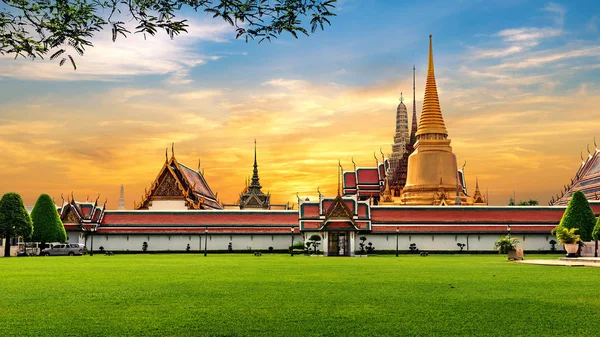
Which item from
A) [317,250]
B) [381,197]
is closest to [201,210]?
[317,250]

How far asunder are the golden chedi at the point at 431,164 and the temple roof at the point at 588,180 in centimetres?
1081

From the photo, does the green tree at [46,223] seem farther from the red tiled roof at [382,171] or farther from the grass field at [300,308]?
the red tiled roof at [382,171]

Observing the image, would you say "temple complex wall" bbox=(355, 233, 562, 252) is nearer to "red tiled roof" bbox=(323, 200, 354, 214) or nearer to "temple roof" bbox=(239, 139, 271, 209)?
"red tiled roof" bbox=(323, 200, 354, 214)

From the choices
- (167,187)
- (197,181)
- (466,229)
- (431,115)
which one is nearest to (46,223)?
(167,187)

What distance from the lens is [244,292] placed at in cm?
1302

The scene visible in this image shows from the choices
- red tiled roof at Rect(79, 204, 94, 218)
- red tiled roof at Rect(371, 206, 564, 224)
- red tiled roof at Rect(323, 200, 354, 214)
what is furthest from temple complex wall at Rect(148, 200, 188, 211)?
red tiled roof at Rect(371, 206, 564, 224)

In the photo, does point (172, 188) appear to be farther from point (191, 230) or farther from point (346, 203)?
point (346, 203)

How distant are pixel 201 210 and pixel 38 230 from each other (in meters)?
13.5

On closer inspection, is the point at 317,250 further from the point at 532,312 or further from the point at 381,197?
the point at 532,312

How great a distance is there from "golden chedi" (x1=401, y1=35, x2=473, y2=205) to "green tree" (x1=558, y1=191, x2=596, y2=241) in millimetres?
22212

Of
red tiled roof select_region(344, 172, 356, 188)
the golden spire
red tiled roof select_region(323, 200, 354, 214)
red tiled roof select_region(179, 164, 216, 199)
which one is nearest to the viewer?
red tiled roof select_region(323, 200, 354, 214)

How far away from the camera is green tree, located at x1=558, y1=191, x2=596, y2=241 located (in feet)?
140

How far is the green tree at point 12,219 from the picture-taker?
145 feet

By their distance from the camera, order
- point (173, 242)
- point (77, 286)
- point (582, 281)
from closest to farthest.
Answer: point (77, 286)
point (582, 281)
point (173, 242)
